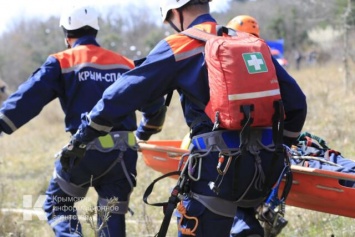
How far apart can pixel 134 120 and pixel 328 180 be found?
169 centimetres

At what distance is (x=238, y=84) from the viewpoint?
10.1 feet

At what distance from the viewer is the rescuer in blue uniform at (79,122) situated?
455cm

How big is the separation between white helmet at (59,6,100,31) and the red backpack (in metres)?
2.00

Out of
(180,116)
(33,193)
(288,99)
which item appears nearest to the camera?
(288,99)

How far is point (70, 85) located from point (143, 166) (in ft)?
16.7

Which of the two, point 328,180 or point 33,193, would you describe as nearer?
point 328,180

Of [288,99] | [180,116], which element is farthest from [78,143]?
[180,116]

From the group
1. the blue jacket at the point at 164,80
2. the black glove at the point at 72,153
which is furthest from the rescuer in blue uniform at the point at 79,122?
the blue jacket at the point at 164,80

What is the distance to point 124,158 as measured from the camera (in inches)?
190

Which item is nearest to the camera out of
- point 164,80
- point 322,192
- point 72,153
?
point 164,80

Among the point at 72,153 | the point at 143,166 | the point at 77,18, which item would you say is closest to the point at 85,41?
the point at 77,18

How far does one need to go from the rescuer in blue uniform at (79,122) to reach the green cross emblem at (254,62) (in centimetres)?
152

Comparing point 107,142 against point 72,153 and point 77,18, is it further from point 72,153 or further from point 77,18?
point 77,18

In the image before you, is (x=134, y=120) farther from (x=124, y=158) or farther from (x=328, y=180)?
(x=328, y=180)
